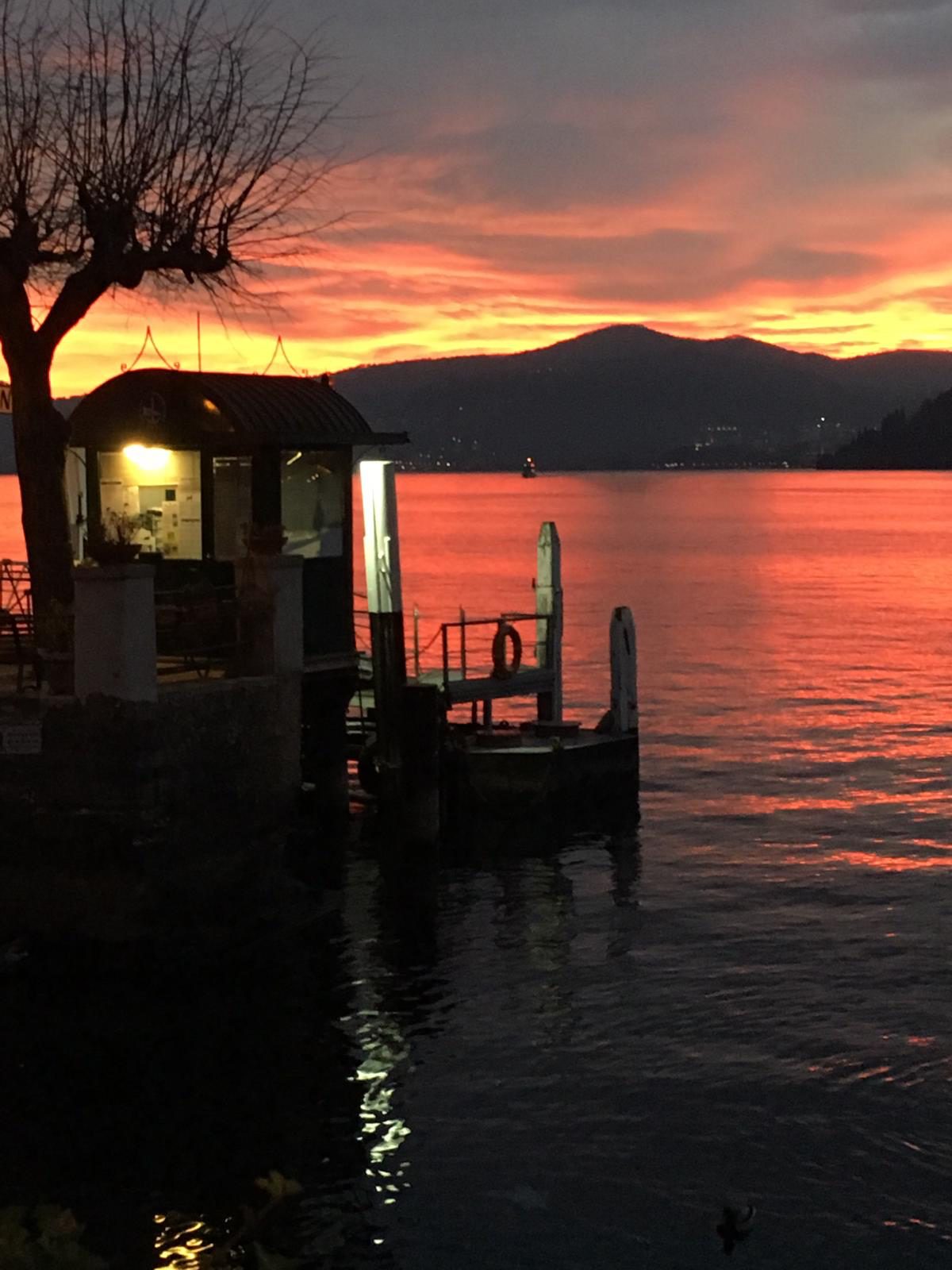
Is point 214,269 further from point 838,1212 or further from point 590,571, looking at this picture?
point 590,571

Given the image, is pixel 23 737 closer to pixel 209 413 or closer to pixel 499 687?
pixel 209 413

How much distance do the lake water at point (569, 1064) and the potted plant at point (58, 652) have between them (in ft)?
9.89

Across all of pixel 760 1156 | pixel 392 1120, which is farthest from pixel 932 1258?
pixel 392 1120

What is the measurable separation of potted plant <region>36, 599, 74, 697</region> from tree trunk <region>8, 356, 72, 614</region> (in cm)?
186

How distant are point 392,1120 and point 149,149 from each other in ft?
39.7

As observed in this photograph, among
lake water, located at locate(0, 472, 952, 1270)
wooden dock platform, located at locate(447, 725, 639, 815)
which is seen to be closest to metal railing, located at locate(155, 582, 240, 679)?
lake water, located at locate(0, 472, 952, 1270)

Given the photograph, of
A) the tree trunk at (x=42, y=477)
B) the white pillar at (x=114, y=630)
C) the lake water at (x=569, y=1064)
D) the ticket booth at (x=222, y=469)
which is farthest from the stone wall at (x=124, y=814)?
the ticket booth at (x=222, y=469)

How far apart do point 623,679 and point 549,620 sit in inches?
74.1

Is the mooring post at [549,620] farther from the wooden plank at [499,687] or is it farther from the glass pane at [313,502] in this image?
the glass pane at [313,502]

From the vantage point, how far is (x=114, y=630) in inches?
664

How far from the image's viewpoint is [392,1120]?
15172 mm

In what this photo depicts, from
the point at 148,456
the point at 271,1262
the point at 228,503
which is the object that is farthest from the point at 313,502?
the point at 271,1262

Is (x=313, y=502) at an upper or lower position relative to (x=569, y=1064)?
upper

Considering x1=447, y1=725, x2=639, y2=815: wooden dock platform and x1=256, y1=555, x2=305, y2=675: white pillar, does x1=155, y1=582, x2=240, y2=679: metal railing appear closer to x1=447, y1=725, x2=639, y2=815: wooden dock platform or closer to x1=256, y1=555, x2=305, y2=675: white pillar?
x1=256, y1=555, x2=305, y2=675: white pillar
